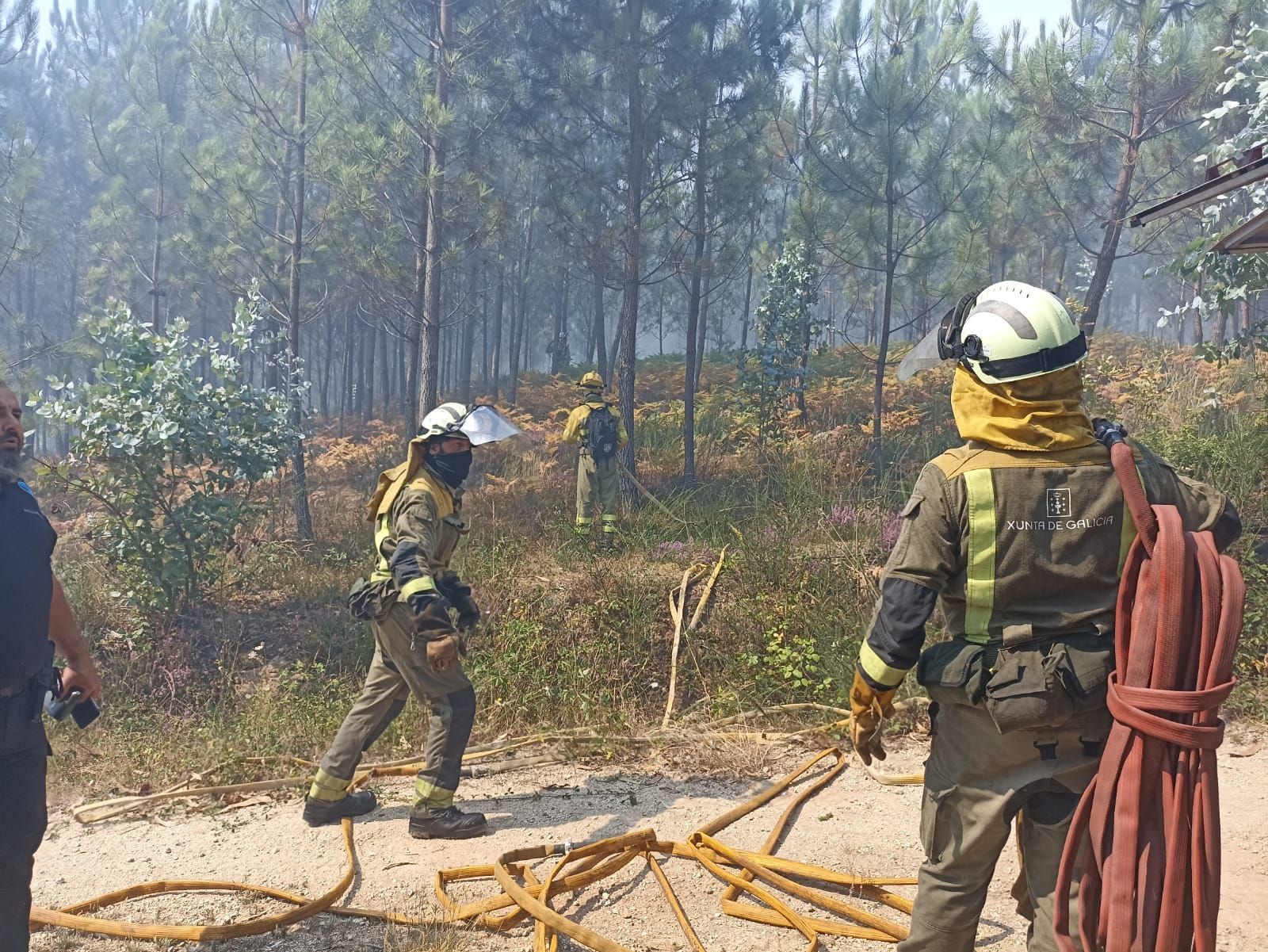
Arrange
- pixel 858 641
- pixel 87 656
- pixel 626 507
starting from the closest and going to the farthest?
pixel 87 656, pixel 858 641, pixel 626 507

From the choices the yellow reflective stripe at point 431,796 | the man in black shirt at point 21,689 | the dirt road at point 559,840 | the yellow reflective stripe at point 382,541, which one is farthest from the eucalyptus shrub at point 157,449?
the man in black shirt at point 21,689

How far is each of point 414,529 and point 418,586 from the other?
347 millimetres

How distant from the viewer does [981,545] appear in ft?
7.09

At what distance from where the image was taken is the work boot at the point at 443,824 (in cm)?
409

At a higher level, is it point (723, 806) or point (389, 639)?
point (389, 639)

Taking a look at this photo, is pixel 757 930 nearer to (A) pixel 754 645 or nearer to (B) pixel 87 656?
(B) pixel 87 656

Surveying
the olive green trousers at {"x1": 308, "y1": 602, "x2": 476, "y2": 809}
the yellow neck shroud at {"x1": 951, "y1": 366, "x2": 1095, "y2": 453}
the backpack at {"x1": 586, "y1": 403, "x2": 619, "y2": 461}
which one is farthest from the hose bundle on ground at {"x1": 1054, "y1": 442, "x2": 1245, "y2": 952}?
the backpack at {"x1": 586, "y1": 403, "x2": 619, "y2": 461}

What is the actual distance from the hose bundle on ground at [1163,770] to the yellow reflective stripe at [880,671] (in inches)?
19.1

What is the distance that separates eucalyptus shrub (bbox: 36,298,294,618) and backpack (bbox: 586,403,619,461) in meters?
3.38

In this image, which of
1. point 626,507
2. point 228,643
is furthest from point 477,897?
point 626,507

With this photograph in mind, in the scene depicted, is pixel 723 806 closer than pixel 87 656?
No

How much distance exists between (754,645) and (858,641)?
85 cm

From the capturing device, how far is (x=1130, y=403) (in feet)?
35.8

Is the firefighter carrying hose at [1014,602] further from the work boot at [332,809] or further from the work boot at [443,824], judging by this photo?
the work boot at [332,809]
